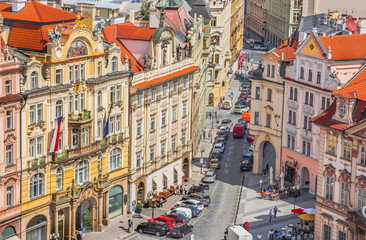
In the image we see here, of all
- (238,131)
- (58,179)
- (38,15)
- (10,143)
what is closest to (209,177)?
(238,131)

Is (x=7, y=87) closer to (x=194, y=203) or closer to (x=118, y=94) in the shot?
(x=118, y=94)

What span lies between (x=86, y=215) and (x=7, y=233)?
52.1 feet

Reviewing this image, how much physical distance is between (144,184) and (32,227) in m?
25.6

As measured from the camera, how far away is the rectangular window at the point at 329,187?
116 meters

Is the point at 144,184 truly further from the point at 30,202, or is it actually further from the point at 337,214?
the point at 337,214

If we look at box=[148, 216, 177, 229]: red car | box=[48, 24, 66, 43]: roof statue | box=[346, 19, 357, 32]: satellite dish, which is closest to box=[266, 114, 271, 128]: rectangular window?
box=[346, 19, 357, 32]: satellite dish

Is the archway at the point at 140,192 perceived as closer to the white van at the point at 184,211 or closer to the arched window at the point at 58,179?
the white van at the point at 184,211

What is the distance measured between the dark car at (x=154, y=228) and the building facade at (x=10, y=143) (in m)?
19.8

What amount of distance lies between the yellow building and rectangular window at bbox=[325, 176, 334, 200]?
3309 centimetres

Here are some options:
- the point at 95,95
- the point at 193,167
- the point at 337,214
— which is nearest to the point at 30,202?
the point at 95,95

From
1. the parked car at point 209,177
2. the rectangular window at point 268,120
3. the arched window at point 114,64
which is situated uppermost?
the arched window at point 114,64

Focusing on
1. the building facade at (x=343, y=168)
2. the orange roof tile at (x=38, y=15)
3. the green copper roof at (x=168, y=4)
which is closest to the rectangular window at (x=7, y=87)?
the orange roof tile at (x=38, y=15)

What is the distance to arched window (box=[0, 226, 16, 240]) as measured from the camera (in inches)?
4547

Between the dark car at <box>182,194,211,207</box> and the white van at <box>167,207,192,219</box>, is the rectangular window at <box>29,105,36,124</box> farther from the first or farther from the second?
Answer: the dark car at <box>182,194,211,207</box>
